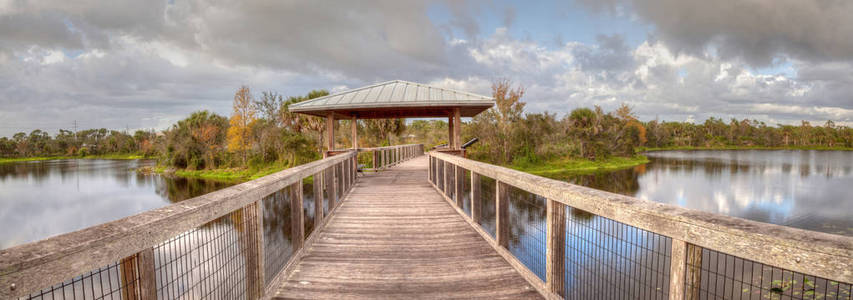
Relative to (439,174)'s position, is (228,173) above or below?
below

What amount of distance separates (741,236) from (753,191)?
27.3 m

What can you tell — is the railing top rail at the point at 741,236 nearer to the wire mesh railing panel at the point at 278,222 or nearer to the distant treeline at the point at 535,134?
the wire mesh railing panel at the point at 278,222

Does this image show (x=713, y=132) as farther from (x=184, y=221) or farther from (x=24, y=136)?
(x=24, y=136)

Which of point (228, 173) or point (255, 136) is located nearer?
point (228, 173)

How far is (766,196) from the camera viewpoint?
19.4 m

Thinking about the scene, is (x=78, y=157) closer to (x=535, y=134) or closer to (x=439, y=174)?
(x=535, y=134)

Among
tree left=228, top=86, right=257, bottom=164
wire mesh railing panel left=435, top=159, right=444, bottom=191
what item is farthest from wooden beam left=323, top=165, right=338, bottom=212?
tree left=228, top=86, right=257, bottom=164

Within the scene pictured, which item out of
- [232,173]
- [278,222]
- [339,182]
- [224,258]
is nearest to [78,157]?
[232,173]

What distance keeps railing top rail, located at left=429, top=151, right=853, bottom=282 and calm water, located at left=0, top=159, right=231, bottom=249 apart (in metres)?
24.5

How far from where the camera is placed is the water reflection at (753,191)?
1520 cm

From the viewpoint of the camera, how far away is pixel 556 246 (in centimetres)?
260

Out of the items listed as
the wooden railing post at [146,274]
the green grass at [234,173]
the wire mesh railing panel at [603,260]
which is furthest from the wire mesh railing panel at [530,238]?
the green grass at [234,173]

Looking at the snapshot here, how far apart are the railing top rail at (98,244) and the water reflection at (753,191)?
1530cm

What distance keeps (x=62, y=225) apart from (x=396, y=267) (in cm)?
2755
